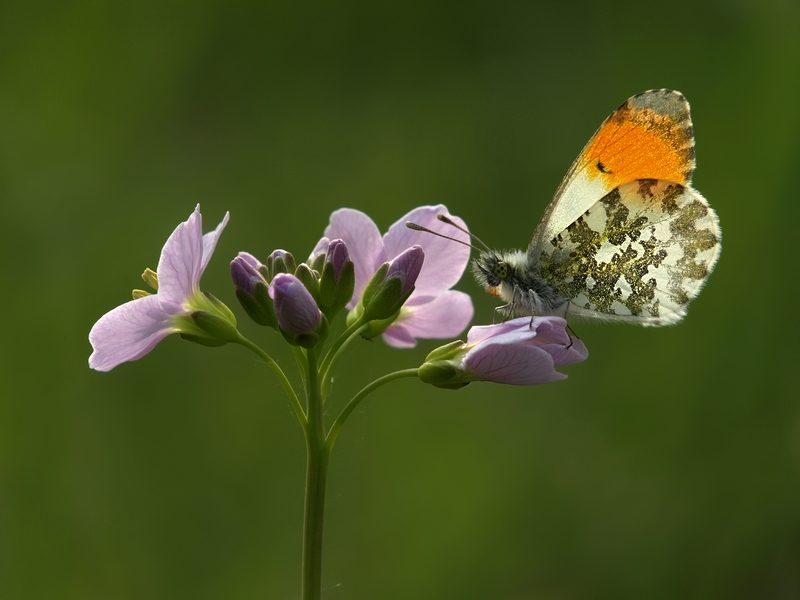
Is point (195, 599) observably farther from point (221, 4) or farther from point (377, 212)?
point (221, 4)

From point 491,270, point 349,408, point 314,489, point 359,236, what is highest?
point 359,236

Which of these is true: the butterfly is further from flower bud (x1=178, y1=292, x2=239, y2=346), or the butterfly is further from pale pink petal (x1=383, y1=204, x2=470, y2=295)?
flower bud (x1=178, y1=292, x2=239, y2=346)

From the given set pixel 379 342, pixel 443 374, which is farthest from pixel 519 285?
pixel 379 342

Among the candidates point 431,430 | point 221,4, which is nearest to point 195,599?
point 431,430

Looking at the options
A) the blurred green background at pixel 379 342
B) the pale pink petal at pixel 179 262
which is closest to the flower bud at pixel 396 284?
the pale pink petal at pixel 179 262

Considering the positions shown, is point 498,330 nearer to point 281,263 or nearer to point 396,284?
point 396,284

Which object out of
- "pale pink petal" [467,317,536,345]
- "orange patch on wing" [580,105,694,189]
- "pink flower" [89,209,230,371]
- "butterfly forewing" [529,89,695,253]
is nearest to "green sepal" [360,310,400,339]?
"pale pink petal" [467,317,536,345]
